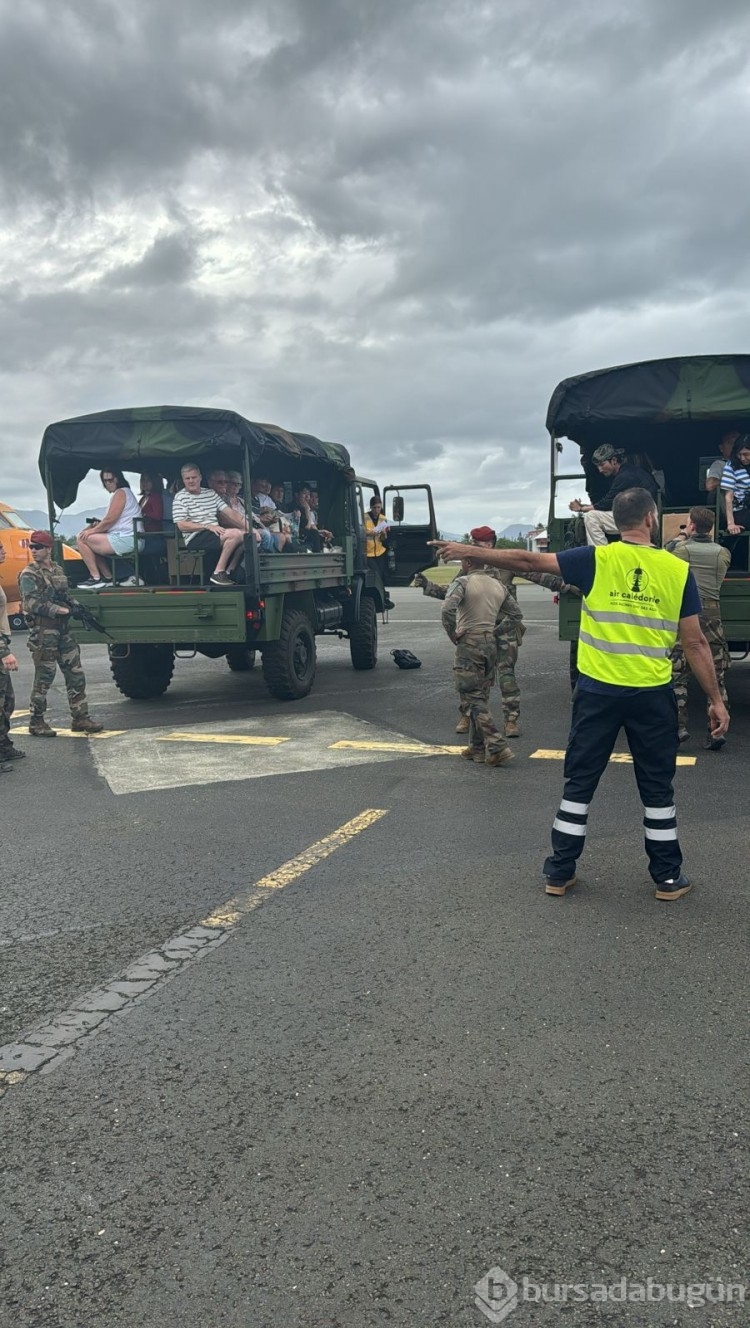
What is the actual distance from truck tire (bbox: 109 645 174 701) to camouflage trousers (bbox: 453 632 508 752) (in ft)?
14.0

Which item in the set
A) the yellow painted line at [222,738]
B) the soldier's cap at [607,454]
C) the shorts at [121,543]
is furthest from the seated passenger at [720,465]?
the shorts at [121,543]

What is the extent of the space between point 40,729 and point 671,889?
6310mm

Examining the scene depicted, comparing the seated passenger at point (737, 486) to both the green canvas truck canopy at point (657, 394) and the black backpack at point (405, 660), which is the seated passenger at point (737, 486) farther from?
the black backpack at point (405, 660)

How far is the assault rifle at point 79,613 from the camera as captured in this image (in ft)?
30.1

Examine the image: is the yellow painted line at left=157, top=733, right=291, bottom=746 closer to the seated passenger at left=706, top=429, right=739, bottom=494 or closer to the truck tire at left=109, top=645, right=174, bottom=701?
the truck tire at left=109, top=645, right=174, bottom=701

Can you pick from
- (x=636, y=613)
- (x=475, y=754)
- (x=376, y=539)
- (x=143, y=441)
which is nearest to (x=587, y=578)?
(x=636, y=613)

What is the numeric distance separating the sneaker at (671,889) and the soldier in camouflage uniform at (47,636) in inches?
234

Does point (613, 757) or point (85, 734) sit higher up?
point (85, 734)

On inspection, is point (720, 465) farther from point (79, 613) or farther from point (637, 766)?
point (79, 613)

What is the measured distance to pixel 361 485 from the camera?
43.8 feet

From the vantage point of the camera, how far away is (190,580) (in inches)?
408

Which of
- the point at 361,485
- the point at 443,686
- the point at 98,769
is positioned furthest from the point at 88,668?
the point at 98,769

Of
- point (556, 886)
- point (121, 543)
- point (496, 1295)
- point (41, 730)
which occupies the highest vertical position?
point (121, 543)

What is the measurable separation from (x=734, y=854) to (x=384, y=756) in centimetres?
316
